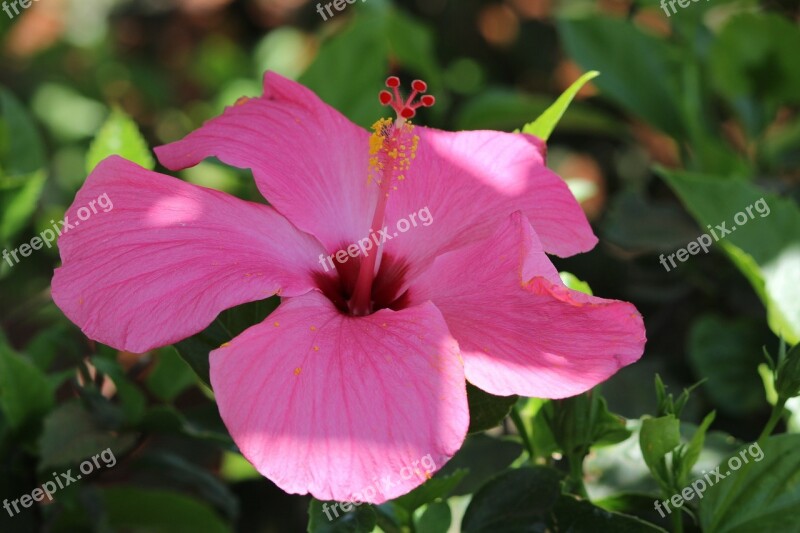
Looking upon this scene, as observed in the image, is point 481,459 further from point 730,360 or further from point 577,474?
point 730,360

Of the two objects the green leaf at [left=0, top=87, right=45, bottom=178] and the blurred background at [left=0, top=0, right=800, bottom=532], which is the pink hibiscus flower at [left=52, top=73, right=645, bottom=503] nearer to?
the blurred background at [left=0, top=0, right=800, bottom=532]

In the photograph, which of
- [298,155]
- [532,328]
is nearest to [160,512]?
[298,155]

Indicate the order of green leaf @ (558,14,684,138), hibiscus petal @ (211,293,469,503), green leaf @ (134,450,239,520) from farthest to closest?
green leaf @ (558,14,684,138), green leaf @ (134,450,239,520), hibiscus petal @ (211,293,469,503)

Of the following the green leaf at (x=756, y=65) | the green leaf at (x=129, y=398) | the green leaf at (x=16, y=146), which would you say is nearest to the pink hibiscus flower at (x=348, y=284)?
A: the green leaf at (x=129, y=398)

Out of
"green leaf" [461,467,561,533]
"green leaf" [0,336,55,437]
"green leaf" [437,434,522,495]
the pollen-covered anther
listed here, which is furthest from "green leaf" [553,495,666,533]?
"green leaf" [0,336,55,437]

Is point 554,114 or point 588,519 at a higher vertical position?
point 554,114

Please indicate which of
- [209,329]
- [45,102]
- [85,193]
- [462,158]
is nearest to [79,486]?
[209,329]

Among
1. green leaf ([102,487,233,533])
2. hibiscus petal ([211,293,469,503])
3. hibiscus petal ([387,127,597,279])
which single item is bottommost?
green leaf ([102,487,233,533])
